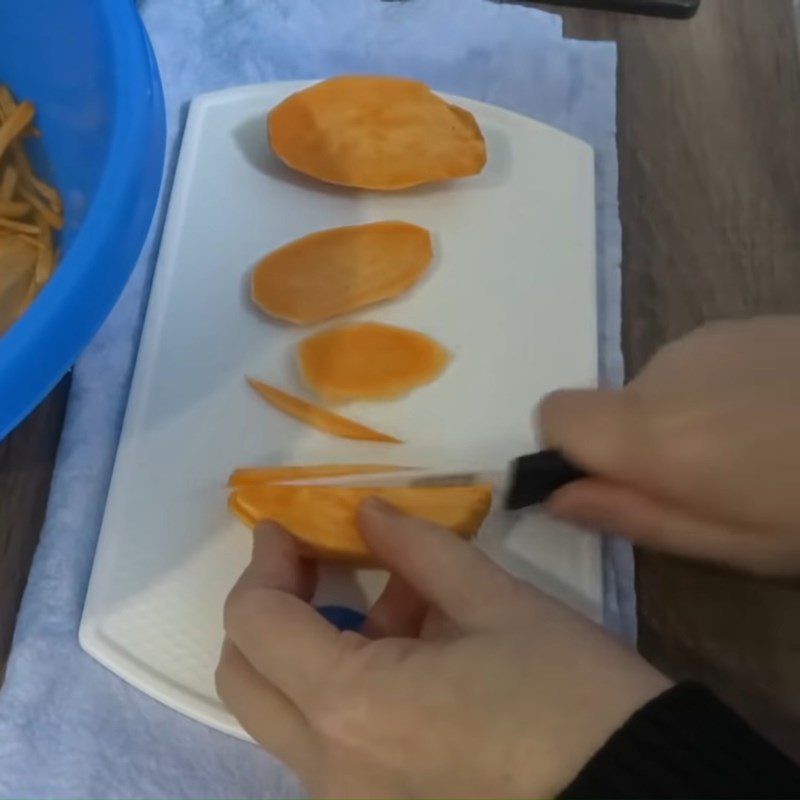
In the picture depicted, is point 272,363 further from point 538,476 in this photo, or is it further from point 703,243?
point 703,243

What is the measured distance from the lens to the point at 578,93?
0.68 meters

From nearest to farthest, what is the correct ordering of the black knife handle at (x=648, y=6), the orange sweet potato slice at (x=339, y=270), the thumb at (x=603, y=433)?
the thumb at (x=603, y=433)
the orange sweet potato slice at (x=339, y=270)
the black knife handle at (x=648, y=6)

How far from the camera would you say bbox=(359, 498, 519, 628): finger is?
0.38m

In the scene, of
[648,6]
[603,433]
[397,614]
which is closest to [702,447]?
[603,433]

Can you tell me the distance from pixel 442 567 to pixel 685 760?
4.6 inches

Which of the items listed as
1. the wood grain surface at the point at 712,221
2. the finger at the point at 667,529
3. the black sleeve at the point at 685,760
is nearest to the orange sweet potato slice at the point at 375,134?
the wood grain surface at the point at 712,221

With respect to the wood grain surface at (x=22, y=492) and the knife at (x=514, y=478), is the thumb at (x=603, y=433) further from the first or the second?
the wood grain surface at (x=22, y=492)

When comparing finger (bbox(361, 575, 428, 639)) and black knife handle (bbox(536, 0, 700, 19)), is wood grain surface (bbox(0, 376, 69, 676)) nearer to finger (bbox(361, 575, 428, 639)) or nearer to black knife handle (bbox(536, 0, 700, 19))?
finger (bbox(361, 575, 428, 639))

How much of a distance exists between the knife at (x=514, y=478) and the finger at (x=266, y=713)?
0.10 metres

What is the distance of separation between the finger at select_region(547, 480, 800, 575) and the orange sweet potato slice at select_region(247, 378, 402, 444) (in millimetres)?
100

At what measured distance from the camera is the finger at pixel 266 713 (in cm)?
38

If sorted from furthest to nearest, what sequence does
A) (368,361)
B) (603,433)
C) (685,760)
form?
1. (368,361)
2. (603,433)
3. (685,760)

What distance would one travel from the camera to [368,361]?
0.53m

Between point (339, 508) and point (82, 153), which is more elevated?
point (82, 153)
